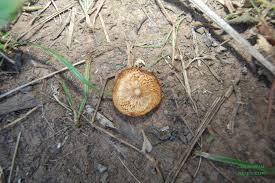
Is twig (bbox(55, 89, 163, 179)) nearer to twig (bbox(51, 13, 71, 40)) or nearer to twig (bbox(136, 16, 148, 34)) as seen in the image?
twig (bbox(51, 13, 71, 40))

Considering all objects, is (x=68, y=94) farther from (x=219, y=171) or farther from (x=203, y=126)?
(x=219, y=171)

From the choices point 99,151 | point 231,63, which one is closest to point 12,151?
point 99,151

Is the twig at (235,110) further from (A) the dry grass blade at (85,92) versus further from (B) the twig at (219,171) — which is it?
(A) the dry grass blade at (85,92)

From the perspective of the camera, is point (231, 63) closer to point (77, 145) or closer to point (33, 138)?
point (77, 145)

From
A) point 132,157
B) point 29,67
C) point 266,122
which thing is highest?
point 29,67

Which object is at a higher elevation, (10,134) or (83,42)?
(83,42)
